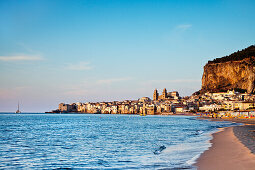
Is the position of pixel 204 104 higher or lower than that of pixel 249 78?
lower

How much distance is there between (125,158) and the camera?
15.5m

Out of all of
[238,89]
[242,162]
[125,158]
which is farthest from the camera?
[238,89]

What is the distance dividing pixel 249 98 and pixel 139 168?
169596mm

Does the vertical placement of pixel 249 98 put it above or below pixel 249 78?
below

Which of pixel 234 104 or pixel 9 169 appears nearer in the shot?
pixel 9 169

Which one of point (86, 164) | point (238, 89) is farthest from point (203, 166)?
point (238, 89)

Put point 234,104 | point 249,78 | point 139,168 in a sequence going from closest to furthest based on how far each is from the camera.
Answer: point 139,168, point 234,104, point 249,78

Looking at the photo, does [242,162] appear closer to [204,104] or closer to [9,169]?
[9,169]

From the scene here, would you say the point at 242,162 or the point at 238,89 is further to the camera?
the point at 238,89

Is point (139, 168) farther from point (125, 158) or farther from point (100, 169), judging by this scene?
point (125, 158)

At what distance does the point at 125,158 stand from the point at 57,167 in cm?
417

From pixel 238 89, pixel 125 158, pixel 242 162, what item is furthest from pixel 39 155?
pixel 238 89

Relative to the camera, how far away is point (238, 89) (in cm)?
19900

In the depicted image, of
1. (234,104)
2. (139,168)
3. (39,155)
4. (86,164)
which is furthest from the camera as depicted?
(234,104)
